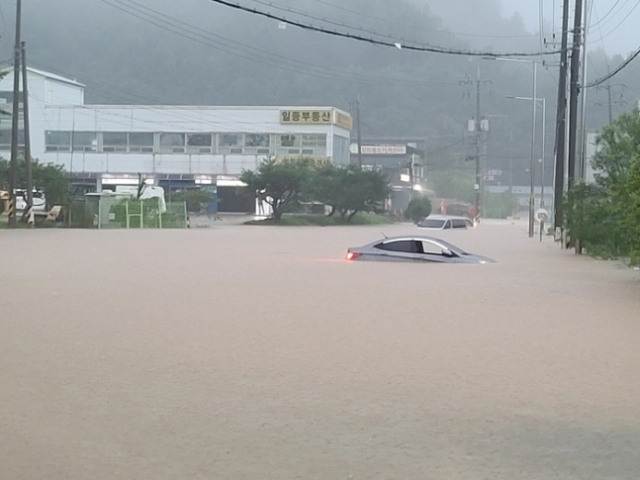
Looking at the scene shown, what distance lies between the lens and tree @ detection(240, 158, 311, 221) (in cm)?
7275

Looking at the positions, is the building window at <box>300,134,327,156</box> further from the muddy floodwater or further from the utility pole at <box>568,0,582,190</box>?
the muddy floodwater

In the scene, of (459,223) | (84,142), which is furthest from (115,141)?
(459,223)

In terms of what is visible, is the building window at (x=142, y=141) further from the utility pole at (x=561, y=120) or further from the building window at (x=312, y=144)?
the utility pole at (x=561, y=120)

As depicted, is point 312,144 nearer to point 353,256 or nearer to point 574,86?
point 574,86

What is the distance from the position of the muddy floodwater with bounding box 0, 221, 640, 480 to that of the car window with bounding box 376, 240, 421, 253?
254 inches

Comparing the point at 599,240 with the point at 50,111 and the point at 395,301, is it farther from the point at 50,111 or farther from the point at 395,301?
the point at 50,111


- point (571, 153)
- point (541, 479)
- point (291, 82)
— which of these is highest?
point (291, 82)

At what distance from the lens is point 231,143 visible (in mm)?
89438

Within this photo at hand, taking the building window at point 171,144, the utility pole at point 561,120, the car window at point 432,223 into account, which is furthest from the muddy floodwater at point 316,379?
the building window at point 171,144

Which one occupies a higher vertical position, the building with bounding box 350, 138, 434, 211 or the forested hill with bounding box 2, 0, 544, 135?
the forested hill with bounding box 2, 0, 544, 135

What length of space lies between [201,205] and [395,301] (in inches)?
2296

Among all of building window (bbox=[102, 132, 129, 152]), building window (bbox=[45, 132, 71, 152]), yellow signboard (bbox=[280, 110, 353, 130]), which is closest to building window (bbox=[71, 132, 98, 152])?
building window (bbox=[45, 132, 71, 152])

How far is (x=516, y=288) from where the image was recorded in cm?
2309

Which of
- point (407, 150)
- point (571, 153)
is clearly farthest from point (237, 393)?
point (407, 150)
